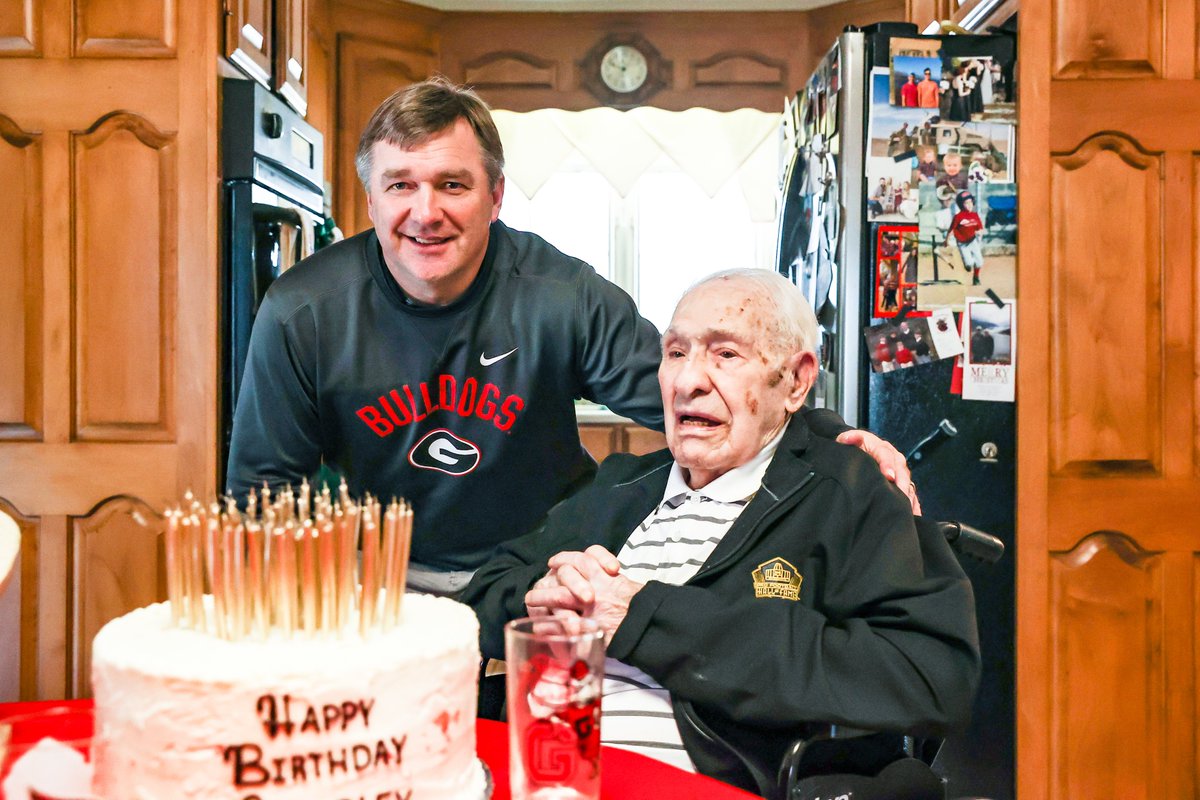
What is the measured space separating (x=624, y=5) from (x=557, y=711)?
418cm

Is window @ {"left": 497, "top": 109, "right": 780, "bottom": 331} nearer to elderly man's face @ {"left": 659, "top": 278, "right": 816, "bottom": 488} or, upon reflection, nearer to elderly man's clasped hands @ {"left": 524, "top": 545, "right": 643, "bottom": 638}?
elderly man's face @ {"left": 659, "top": 278, "right": 816, "bottom": 488}

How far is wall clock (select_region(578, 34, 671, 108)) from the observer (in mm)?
4629

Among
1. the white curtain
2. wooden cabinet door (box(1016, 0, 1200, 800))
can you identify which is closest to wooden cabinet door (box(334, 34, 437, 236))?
the white curtain

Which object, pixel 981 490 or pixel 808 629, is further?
pixel 981 490


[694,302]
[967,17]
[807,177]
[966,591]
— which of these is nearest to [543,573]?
[694,302]

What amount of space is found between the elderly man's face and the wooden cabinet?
1.56 meters

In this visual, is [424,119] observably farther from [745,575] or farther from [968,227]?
[968,227]

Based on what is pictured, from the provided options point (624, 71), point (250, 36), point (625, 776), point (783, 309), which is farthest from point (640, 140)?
point (625, 776)

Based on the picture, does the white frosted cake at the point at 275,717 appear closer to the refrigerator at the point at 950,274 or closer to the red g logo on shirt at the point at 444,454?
the red g logo on shirt at the point at 444,454

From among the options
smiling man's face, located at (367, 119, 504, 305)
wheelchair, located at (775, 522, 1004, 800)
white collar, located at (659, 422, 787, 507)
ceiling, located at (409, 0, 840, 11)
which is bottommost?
wheelchair, located at (775, 522, 1004, 800)

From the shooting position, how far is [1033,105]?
7.98 feet

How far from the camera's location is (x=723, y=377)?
153 cm

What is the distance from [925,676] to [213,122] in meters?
1.99

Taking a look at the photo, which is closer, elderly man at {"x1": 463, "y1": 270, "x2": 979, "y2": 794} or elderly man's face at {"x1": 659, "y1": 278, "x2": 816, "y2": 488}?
elderly man at {"x1": 463, "y1": 270, "x2": 979, "y2": 794}
